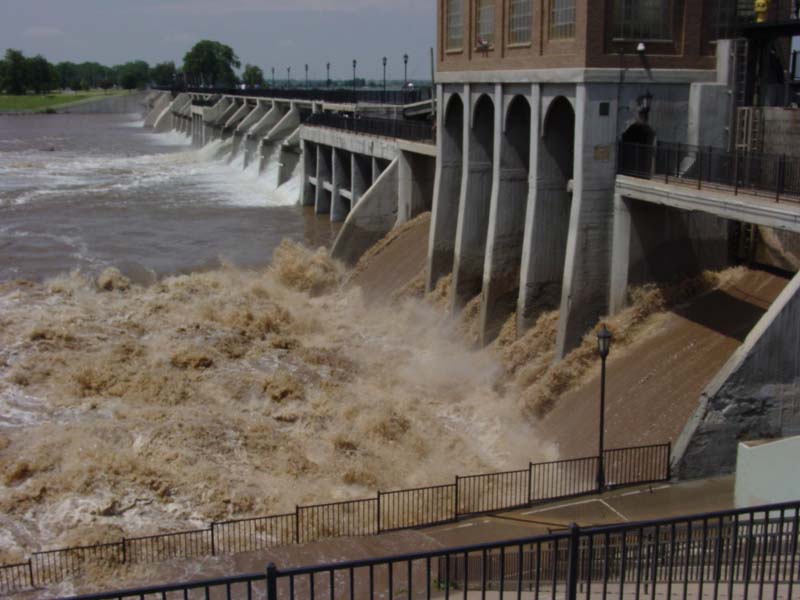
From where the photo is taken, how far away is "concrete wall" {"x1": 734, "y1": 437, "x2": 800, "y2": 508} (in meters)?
13.9

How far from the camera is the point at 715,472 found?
54.1 ft

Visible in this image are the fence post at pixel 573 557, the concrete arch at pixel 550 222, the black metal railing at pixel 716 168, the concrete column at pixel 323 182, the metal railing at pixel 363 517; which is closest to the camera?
the fence post at pixel 573 557

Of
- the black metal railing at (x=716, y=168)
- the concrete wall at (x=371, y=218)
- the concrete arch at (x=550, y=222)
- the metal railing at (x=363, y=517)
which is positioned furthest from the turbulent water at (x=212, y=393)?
the black metal railing at (x=716, y=168)

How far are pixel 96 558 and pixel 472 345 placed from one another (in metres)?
14.7

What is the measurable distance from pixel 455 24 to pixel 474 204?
6259mm

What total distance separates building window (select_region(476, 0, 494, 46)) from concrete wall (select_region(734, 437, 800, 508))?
16624 mm

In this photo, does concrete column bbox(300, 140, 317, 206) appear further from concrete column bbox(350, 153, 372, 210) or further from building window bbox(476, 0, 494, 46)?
building window bbox(476, 0, 494, 46)

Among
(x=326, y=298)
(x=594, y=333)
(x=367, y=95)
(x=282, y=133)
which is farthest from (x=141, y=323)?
(x=367, y=95)

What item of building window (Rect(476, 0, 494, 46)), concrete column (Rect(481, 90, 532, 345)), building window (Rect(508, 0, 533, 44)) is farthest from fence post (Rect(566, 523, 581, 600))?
building window (Rect(476, 0, 494, 46))

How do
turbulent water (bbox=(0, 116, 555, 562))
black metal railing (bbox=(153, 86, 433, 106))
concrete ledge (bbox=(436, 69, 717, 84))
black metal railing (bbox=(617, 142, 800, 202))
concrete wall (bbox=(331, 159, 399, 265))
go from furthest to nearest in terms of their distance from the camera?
black metal railing (bbox=(153, 86, 433, 106)) → concrete wall (bbox=(331, 159, 399, 265)) → concrete ledge (bbox=(436, 69, 717, 84)) → black metal railing (bbox=(617, 142, 800, 202)) → turbulent water (bbox=(0, 116, 555, 562))

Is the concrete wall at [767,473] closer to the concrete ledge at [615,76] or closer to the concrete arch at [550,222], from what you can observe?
the concrete ledge at [615,76]

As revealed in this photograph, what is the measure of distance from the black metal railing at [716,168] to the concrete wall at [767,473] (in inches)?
215

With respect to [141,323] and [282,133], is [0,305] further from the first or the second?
[282,133]

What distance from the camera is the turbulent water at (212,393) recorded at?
18.2 m
